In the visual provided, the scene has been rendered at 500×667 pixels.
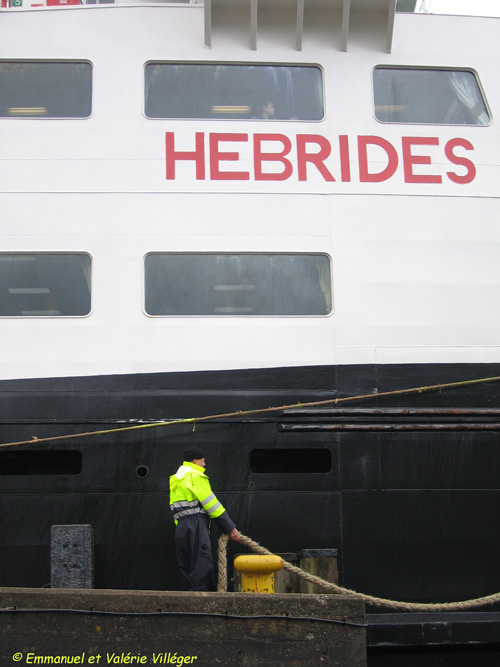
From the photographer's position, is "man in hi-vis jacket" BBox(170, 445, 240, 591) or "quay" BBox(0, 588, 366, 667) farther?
"man in hi-vis jacket" BBox(170, 445, 240, 591)

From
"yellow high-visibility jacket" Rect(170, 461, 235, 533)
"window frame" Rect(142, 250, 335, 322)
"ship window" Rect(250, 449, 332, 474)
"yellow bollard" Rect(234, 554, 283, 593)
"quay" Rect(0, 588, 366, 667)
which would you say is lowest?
"quay" Rect(0, 588, 366, 667)

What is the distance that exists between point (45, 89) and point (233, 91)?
1568 mm

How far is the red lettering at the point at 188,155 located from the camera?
5516 mm

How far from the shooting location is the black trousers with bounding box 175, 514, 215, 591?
463 centimetres

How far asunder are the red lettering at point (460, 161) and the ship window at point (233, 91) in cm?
111

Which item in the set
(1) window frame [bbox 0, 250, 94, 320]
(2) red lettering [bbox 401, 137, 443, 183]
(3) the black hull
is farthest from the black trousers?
(2) red lettering [bbox 401, 137, 443, 183]

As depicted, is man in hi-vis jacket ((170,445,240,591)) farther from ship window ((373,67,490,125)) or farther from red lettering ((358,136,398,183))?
ship window ((373,67,490,125))

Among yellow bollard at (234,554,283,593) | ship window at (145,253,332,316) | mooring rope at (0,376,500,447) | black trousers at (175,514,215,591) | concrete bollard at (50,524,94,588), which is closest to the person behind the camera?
yellow bollard at (234,554,283,593)

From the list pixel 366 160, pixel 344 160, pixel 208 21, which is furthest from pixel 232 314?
pixel 208 21

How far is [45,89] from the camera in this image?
18.6 feet

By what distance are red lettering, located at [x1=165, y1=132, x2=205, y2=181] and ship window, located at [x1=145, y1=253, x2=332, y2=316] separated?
2.25 feet

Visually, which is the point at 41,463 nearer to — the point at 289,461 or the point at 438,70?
the point at 289,461

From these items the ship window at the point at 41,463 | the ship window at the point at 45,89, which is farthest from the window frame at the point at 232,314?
the ship window at the point at 45,89

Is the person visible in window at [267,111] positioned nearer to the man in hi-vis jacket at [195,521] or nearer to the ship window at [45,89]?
the ship window at [45,89]
